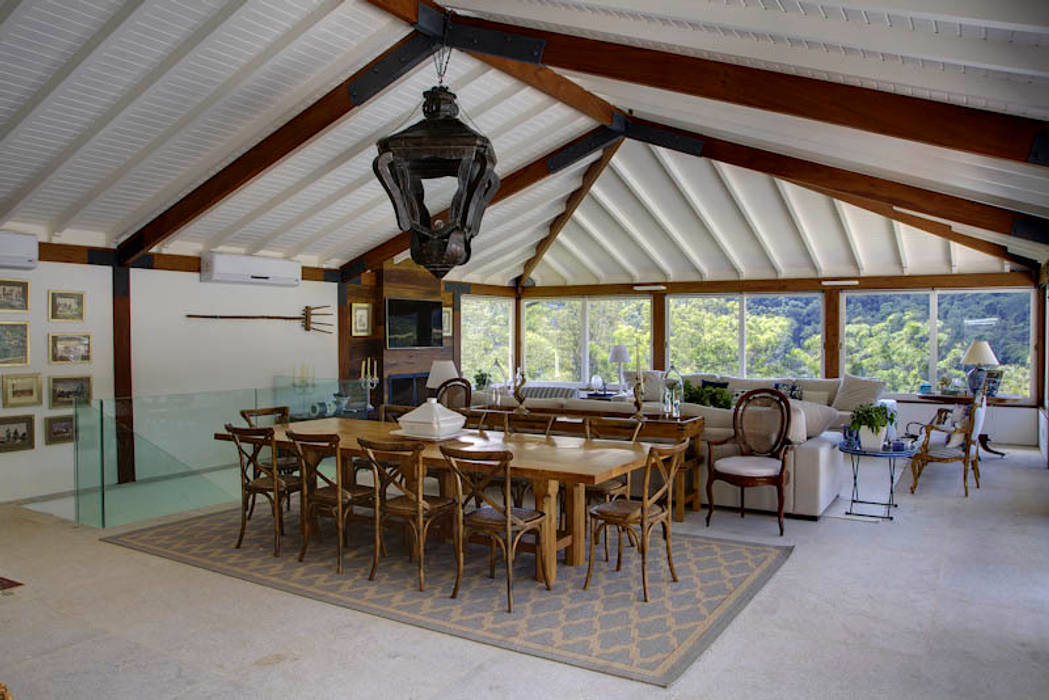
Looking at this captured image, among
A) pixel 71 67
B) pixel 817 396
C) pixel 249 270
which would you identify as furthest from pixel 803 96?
pixel 817 396

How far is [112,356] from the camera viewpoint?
7.65 metres

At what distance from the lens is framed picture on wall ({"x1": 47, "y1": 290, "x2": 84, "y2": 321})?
23.4 feet

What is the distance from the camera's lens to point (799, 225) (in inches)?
417

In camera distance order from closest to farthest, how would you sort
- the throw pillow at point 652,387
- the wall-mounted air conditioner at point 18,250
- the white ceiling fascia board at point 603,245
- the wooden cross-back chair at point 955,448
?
1. the wall-mounted air conditioner at point 18,250
2. the wooden cross-back chair at point 955,448
3. the throw pillow at point 652,387
4. the white ceiling fascia board at point 603,245

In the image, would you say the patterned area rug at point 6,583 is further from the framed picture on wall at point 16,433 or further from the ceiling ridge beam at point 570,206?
the ceiling ridge beam at point 570,206

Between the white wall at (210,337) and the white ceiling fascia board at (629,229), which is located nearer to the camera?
the white wall at (210,337)

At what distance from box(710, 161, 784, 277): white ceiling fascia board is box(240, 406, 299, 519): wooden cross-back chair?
6.05m

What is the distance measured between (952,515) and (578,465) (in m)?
3.79

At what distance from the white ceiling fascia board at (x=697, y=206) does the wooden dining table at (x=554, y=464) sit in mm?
5303

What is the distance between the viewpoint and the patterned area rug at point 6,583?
457 centimetres

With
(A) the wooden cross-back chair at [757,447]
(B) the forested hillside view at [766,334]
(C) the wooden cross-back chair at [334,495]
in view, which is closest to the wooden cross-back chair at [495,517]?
(C) the wooden cross-back chair at [334,495]

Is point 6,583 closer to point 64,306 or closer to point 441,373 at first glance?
point 64,306

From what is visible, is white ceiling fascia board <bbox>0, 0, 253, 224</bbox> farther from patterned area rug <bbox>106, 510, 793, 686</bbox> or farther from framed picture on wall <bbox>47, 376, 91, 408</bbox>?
patterned area rug <bbox>106, 510, 793, 686</bbox>

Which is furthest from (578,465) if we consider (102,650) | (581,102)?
(581,102)
